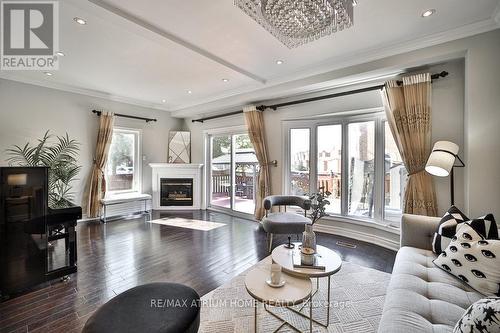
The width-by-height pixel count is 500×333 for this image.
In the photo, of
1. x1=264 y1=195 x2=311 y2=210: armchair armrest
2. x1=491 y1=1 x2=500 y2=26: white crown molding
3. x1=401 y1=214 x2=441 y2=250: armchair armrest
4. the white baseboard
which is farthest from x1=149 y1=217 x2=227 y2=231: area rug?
x1=491 y1=1 x2=500 y2=26: white crown molding

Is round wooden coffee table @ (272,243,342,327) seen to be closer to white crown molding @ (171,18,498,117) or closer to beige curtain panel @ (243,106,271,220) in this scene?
beige curtain panel @ (243,106,271,220)

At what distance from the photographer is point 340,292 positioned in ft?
7.24

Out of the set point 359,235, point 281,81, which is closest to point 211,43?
point 281,81

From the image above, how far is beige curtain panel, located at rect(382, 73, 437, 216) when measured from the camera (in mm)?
2865

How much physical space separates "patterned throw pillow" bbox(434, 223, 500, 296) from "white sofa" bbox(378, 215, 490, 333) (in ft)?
0.19

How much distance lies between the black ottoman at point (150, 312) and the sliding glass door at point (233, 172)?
12.5 feet

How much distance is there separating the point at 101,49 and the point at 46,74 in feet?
5.89

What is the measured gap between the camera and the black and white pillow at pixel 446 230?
1.96 metres

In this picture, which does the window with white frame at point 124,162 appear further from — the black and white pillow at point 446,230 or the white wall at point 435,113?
the black and white pillow at point 446,230

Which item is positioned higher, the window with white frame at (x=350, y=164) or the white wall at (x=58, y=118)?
the white wall at (x=58, y=118)

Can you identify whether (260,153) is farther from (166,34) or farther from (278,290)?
(278,290)

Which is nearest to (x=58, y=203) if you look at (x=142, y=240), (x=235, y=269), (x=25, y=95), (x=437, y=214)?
(x=142, y=240)

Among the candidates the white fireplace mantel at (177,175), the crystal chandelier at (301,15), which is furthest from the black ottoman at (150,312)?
the white fireplace mantel at (177,175)

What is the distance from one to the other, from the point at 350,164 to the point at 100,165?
5.17 metres
